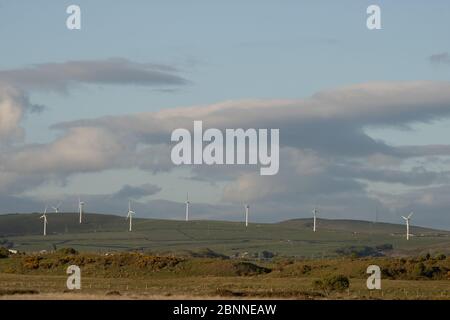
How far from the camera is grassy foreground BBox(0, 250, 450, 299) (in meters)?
85.2

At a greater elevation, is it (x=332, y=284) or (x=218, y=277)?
(x=218, y=277)

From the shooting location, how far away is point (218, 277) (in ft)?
376

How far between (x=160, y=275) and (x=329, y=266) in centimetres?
2047

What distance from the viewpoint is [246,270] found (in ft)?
412

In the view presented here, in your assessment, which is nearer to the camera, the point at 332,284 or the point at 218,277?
the point at 332,284

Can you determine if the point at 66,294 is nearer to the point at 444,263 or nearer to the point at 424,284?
the point at 424,284

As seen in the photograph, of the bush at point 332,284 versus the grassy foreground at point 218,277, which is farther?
the bush at point 332,284

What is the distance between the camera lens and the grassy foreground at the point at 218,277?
8525 centimetres

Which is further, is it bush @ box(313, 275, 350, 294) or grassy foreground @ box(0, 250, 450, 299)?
bush @ box(313, 275, 350, 294)
